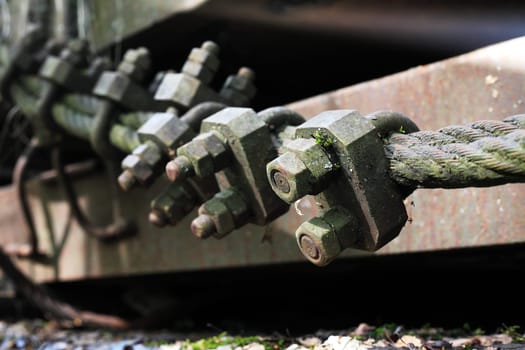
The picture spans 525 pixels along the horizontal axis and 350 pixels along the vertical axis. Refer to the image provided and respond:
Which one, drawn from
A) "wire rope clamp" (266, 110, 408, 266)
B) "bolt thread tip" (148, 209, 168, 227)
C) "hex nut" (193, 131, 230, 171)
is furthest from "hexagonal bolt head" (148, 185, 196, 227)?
"wire rope clamp" (266, 110, 408, 266)

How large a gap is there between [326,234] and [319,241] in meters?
0.02

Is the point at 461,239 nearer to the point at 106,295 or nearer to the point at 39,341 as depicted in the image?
the point at 39,341

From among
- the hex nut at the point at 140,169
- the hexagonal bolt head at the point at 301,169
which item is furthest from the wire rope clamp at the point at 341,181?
the hex nut at the point at 140,169

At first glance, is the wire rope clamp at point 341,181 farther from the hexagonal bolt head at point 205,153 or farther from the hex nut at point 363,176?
the hexagonal bolt head at point 205,153

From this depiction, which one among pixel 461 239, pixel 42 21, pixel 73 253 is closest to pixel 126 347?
pixel 461 239

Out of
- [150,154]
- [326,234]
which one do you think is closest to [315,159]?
[326,234]

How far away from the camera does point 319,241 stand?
149 cm

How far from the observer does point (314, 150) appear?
58.3 inches

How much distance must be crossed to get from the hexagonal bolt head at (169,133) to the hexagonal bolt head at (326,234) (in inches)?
25.8

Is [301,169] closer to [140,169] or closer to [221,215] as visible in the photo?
[221,215]

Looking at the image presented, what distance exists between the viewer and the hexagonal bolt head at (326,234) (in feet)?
4.90

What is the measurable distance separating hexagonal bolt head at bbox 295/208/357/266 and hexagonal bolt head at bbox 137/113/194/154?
655 mm

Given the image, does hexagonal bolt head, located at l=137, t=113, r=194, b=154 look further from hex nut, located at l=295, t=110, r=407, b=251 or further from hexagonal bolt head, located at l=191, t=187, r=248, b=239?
hex nut, located at l=295, t=110, r=407, b=251

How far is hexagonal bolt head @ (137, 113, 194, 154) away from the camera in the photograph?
2025 millimetres
